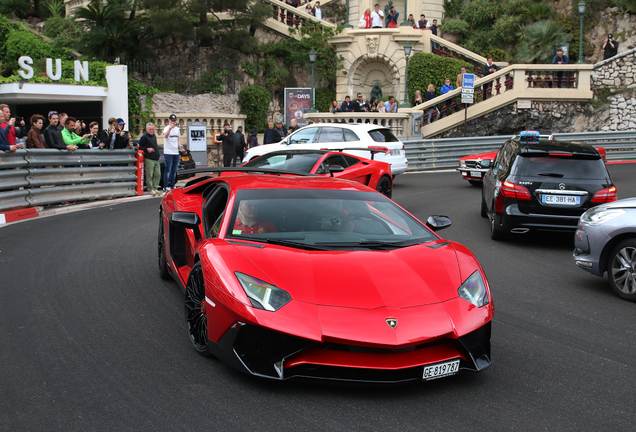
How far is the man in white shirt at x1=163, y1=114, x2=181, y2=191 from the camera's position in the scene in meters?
16.8

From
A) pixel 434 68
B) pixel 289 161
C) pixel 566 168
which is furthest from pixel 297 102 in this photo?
pixel 566 168

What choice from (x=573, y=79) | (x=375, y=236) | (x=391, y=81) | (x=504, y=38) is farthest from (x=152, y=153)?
(x=504, y=38)

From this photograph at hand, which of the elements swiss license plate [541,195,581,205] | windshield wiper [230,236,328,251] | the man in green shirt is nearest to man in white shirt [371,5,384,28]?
the man in green shirt

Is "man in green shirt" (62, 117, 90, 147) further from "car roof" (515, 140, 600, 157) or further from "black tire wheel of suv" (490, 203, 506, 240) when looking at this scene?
"car roof" (515, 140, 600, 157)

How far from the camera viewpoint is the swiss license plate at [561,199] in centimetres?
964

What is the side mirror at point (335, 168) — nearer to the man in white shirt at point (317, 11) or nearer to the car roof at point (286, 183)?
the car roof at point (286, 183)

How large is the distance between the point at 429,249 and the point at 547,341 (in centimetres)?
139

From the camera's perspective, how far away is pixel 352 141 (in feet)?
57.1

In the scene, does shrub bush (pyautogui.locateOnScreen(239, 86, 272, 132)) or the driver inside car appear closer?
the driver inside car

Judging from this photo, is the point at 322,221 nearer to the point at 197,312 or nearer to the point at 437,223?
the point at 437,223

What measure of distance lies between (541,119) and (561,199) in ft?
68.1

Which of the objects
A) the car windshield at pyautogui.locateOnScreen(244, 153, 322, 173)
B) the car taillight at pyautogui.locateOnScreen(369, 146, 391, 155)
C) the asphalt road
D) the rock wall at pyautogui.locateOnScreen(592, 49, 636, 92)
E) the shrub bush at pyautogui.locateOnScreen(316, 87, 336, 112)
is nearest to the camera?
the asphalt road

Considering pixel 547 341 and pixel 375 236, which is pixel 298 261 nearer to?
pixel 375 236

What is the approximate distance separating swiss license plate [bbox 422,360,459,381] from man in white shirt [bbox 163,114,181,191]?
13.7 m
